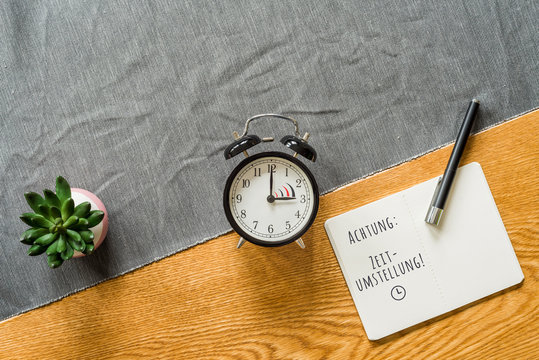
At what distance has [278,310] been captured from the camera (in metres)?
0.81

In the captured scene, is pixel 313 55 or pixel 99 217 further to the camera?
pixel 313 55

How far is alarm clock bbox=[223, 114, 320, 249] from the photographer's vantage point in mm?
742

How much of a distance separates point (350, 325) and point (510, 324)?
0.98 feet

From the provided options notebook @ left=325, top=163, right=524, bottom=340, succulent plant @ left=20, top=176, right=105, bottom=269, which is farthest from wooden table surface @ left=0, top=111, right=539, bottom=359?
succulent plant @ left=20, top=176, right=105, bottom=269

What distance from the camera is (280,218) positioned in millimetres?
747

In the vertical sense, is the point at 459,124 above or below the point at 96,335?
above

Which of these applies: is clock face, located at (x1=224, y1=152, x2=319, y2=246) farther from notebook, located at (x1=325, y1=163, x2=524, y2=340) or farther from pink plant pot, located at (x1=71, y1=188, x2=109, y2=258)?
pink plant pot, located at (x1=71, y1=188, x2=109, y2=258)

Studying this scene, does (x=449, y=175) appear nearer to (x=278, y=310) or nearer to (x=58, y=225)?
(x=278, y=310)

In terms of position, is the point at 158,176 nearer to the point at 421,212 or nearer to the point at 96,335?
the point at 96,335

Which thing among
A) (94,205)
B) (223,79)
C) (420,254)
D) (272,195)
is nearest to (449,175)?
(420,254)

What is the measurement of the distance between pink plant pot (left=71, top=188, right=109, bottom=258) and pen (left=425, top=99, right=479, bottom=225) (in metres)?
0.60

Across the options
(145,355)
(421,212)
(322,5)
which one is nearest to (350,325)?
(421,212)

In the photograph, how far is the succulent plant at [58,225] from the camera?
2.31 ft

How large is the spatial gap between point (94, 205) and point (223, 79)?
1.09ft
